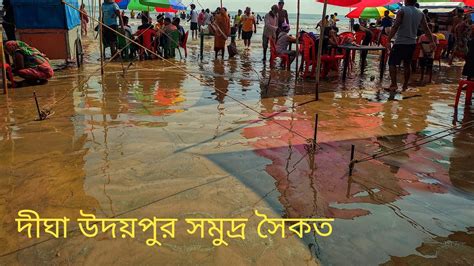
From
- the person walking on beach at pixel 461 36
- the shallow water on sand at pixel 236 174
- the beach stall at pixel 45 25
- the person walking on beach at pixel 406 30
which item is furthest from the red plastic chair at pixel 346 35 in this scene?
the beach stall at pixel 45 25

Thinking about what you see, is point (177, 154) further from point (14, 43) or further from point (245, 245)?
point (14, 43)

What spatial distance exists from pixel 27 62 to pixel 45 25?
6.06ft

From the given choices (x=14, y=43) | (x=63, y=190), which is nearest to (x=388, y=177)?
(x=63, y=190)

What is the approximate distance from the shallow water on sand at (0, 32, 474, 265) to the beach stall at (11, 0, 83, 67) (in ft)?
8.29

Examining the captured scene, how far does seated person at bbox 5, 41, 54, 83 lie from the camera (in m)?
7.03

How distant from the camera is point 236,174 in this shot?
142 inches

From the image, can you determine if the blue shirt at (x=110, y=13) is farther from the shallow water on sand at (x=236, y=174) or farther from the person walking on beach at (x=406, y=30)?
the person walking on beach at (x=406, y=30)

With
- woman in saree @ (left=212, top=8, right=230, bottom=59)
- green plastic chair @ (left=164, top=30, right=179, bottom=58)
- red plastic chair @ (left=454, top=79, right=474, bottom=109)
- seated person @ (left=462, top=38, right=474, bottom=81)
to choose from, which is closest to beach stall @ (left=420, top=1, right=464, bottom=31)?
woman in saree @ (left=212, top=8, right=230, bottom=59)

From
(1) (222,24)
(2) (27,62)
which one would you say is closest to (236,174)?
(2) (27,62)

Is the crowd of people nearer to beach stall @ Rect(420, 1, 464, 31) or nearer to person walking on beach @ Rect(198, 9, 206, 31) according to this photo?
beach stall @ Rect(420, 1, 464, 31)

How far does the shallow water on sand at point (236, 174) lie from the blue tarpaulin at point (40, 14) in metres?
2.68

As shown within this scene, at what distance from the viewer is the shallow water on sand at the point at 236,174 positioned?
2529mm

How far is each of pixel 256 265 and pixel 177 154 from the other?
187 cm

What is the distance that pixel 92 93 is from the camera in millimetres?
6664
